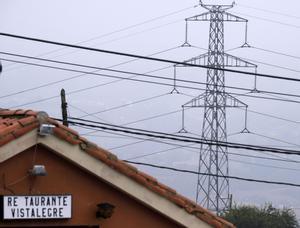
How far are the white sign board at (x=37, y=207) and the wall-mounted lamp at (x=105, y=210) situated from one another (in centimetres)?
42

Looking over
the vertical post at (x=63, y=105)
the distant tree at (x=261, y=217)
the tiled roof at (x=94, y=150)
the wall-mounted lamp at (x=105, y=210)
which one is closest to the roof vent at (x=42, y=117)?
the tiled roof at (x=94, y=150)

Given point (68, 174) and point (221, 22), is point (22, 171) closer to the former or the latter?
point (68, 174)

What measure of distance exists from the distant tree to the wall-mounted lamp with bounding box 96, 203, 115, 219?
56.5 m

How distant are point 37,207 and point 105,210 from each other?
0.95m

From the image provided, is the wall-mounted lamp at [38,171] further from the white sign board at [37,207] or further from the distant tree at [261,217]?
the distant tree at [261,217]

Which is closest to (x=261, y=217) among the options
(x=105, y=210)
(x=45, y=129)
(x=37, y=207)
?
(x=105, y=210)

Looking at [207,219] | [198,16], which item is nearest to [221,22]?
[198,16]

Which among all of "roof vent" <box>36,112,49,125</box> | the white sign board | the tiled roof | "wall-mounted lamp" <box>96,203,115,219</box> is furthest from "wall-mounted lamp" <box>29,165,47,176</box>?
"wall-mounted lamp" <box>96,203,115,219</box>

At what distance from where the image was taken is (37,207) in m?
12.0

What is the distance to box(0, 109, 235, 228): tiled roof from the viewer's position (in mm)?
11797

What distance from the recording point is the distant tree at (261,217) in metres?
70.1

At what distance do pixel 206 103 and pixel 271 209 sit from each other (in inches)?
1365

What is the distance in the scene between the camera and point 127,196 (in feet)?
41.5

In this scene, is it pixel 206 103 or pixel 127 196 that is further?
pixel 206 103
